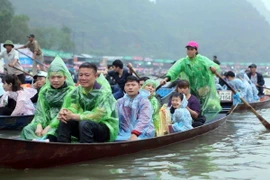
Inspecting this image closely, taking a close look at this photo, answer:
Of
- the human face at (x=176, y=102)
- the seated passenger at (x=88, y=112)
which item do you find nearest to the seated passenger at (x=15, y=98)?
the human face at (x=176, y=102)

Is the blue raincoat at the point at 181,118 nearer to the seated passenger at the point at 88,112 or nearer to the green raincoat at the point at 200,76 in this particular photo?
the green raincoat at the point at 200,76

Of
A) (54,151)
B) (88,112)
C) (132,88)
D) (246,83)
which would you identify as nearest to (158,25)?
(246,83)

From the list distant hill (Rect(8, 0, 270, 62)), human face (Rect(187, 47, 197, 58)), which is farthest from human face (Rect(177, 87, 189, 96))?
distant hill (Rect(8, 0, 270, 62))

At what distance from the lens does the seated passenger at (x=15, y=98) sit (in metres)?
8.38

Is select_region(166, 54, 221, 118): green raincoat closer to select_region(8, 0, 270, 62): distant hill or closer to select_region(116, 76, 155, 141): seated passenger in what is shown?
select_region(116, 76, 155, 141): seated passenger

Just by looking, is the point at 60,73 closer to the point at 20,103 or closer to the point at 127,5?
the point at 20,103

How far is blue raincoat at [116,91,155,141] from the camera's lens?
6215mm

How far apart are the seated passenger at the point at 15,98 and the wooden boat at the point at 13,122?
0.43ft

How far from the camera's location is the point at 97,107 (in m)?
5.51

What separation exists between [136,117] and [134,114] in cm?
5

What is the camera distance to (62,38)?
77375 millimetres

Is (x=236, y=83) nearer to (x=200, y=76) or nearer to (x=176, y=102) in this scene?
(x=200, y=76)

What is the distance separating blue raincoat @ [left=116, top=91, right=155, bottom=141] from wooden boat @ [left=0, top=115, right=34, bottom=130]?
2.70 m

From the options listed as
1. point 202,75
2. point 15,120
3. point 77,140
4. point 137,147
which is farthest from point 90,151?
point 202,75
